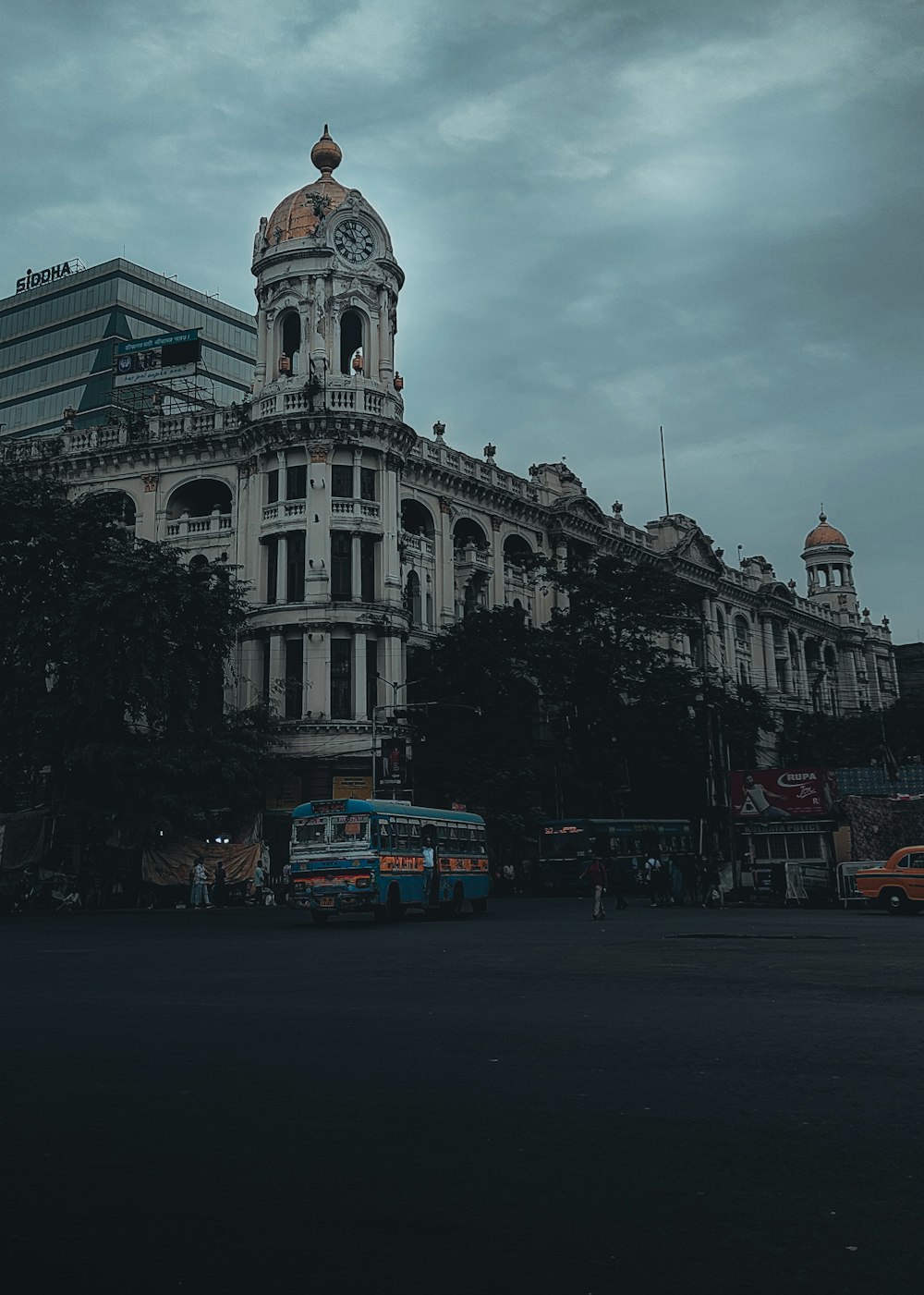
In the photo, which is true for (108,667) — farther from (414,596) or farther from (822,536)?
(822,536)

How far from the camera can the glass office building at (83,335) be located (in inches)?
3396

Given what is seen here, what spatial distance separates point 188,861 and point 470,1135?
118 feet

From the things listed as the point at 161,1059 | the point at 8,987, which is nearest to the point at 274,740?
the point at 8,987

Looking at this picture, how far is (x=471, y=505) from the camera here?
57.6m

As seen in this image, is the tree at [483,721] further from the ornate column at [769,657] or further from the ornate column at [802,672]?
the ornate column at [802,672]

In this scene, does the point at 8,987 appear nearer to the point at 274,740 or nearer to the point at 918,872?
the point at 918,872

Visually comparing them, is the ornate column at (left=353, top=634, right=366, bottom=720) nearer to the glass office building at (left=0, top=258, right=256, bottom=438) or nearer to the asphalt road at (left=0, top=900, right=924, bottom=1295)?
the asphalt road at (left=0, top=900, right=924, bottom=1295)

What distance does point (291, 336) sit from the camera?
2109 inches

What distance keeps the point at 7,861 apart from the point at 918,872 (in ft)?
94.9

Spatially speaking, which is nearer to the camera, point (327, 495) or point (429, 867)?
point (429, 867)

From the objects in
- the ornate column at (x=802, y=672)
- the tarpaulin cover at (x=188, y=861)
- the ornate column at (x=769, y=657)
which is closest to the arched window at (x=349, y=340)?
the tarpaulin cover at (x=188, y=861)

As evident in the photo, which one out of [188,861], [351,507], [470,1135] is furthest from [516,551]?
[470,1135]

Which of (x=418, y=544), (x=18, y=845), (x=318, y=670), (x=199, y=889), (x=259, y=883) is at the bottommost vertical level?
(x=199, y=889)

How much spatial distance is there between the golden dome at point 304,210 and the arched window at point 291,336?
333 centimetres
